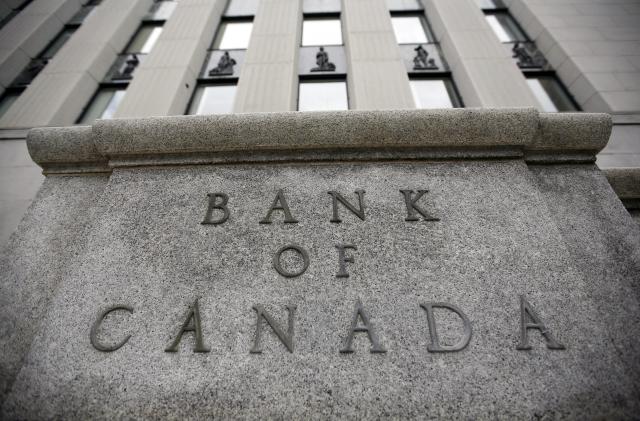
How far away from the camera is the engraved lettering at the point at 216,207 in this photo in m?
3.15

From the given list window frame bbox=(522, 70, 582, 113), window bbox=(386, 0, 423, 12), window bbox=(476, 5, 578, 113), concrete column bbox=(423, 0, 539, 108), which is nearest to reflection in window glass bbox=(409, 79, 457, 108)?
concrete column bbox=(423, 0, 539, 108)

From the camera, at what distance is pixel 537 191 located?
3264 millimetres

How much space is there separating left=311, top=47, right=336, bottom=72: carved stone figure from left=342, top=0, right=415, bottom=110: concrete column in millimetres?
520

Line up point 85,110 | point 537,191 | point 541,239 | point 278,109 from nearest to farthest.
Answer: point 541,239 < point 537,191 < point 278,109 < point 85,110

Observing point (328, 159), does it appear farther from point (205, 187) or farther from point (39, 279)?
point (39, 279)

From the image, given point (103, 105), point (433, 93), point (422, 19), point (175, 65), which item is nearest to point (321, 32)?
point (422, 19)

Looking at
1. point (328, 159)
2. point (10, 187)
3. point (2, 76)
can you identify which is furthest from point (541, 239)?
point (2, 76)

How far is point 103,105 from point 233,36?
4.42 m

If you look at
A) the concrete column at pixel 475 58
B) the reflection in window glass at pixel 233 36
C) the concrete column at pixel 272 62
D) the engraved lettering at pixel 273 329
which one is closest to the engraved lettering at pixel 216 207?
the engraved lettering at pixel 273 329

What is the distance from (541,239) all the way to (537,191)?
58cm

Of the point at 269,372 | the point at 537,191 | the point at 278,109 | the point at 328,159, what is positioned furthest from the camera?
the point at 278,109

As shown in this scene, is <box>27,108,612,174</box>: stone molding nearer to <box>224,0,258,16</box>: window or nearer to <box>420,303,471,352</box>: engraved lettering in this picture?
<box>420,303,471,352</box>: engraved lettering

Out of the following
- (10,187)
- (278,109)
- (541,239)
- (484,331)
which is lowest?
(484,331)

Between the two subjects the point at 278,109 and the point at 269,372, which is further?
the point at 278,109
